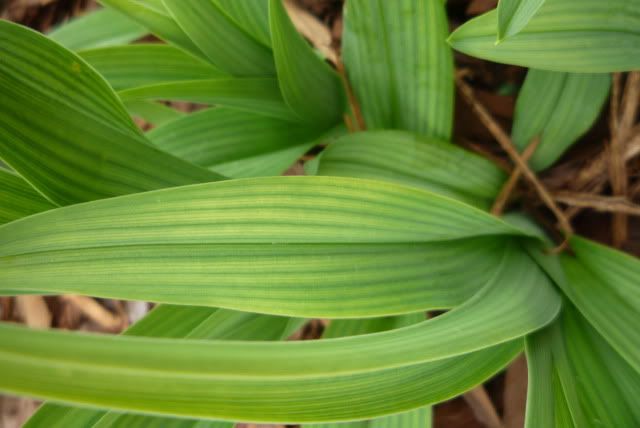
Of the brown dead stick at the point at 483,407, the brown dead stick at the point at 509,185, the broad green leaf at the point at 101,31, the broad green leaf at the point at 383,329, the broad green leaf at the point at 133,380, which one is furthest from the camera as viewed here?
the broad green leaf at the point at 101,31

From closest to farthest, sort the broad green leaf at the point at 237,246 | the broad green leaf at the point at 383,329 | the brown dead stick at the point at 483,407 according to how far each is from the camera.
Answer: the broad green leaf at the point at 237,246 → the broad green leaf at the point at 383,329 → the brown dead stick at the point at 483,407

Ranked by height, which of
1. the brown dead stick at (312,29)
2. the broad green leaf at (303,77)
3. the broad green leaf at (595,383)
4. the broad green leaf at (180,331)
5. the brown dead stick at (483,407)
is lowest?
the brown dead stick at (483,407)

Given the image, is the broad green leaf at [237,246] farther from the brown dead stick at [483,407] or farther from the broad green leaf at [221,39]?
the brown dead stick at [483,407]

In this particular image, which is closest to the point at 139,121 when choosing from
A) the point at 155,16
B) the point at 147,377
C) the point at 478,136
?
the point at 155,16

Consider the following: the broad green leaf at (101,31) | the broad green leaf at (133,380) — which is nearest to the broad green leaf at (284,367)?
the broad green leaf at (133,380)

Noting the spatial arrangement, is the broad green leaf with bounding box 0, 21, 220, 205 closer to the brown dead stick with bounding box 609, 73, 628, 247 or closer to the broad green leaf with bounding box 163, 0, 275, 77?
the broad green leaf with bounding box 163, 0, 275, 77

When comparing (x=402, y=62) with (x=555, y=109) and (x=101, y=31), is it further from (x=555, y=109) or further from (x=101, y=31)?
(x=101, y=31)

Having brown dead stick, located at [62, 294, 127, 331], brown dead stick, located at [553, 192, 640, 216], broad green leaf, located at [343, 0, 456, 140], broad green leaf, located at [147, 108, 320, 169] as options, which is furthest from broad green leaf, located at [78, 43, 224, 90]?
brown dead stick, located at [62, 294, 127, 331]
